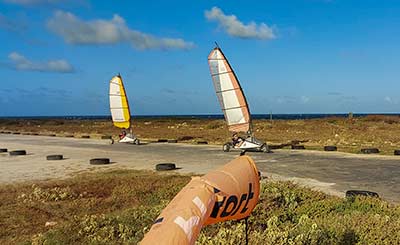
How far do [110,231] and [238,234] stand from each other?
117 inches

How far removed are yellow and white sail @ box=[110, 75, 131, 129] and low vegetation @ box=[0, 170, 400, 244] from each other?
20753mm

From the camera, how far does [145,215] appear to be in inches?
359

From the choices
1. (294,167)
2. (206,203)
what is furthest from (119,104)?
(206,203)

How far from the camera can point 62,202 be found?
40.4 feet

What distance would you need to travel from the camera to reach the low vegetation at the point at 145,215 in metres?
6.82

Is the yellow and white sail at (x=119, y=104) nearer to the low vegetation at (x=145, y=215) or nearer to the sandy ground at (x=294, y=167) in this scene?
the sandy ground at (x=294, y=167)

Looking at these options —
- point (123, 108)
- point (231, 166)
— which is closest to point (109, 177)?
point (231, 166)

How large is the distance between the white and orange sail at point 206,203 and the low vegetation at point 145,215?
2.97m

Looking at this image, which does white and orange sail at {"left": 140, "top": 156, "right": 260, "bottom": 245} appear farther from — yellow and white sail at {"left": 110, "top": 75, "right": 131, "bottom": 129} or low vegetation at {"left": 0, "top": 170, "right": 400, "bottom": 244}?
yellow and white sail at {"left": 110, "top": 75, "right": 131, "bottom": 129}

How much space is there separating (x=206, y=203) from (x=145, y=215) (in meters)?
6.42

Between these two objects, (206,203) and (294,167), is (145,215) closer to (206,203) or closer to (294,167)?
(206,203)

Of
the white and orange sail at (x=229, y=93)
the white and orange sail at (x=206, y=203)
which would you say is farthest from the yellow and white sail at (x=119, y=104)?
the white and orange sail at (x=206, y=203)

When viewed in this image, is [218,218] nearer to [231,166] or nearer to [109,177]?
[231,166]

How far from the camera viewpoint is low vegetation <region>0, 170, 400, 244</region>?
682cm
